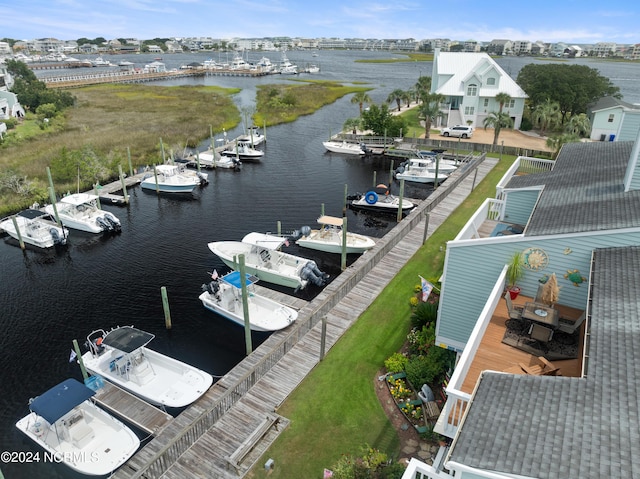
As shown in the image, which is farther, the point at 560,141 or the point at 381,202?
the point at 560,141

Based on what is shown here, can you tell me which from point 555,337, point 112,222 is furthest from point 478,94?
point 555,337

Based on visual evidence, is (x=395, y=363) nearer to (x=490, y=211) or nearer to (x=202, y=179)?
(x=490, y=211)

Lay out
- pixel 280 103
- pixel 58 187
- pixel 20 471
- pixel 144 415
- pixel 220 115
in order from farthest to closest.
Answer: pixel 280 103 → pixel 220 115 → pixel 58 187 → pixel 144 415 → pixel 20 471

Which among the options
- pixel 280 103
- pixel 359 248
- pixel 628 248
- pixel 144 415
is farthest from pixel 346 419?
pixel 280 103

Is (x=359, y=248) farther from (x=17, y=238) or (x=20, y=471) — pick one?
(x=17, y=238)

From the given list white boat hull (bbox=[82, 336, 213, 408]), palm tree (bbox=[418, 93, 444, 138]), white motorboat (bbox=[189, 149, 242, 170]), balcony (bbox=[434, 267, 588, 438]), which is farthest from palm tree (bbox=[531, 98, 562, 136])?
white boat hull (bbox=[82, 336, 213, 408])

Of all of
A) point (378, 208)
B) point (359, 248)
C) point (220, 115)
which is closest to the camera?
point (359, 248)
